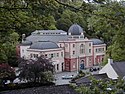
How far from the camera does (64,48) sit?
36094 millimetres

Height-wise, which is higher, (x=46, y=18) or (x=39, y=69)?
(x=46, y=18)

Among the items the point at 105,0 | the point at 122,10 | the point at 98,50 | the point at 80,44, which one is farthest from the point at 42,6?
the point at 98,50

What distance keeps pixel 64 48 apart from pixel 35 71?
13.2m

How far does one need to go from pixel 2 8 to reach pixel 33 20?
483mm

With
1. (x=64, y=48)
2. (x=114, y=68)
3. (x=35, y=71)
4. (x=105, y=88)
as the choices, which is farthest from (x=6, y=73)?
(x=105, y=88)

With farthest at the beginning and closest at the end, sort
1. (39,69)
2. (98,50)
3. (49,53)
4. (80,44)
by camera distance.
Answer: (98,50)
(80,44)
(49,53)
(39,69)

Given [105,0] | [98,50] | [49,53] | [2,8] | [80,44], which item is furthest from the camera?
[98,50]

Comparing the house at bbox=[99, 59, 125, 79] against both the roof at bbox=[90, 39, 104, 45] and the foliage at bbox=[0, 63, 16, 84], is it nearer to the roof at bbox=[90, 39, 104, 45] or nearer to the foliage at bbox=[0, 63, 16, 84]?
the foliage at bbox=[0, 63, 16, 84]

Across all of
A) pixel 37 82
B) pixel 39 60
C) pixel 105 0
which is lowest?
pixel 37 82

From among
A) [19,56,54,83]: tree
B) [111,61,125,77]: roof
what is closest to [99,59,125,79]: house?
[111,61,125,77]: roof

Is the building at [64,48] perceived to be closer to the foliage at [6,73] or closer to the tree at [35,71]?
the tree at [35,71]

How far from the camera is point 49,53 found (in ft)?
111

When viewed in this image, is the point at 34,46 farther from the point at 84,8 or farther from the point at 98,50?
the point at 84,8

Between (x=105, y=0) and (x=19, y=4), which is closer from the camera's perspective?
(x=19, y=4)
